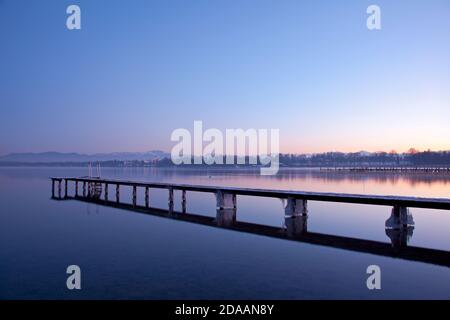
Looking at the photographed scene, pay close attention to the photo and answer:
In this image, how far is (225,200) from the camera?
37.0 m

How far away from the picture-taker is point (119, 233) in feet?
90.2

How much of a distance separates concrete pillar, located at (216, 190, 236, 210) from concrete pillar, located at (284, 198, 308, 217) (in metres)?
6.90

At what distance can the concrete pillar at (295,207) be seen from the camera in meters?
31.3

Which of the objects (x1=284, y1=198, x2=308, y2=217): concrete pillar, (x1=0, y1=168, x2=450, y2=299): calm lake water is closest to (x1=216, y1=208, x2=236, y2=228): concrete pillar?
(x1=0, y1=168, x2=450, y2=299): calm lake water

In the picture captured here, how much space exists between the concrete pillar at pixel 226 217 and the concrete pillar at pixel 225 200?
38 centimetres

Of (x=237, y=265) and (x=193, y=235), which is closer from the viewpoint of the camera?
(x=237, y=265)

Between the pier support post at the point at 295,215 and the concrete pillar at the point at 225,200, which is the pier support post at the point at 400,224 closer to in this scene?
the pier support post at the point at 295,215

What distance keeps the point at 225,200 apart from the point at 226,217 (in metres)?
3.83

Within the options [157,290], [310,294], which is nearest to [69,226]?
[157,290]

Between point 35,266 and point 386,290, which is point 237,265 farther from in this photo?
point 35,266

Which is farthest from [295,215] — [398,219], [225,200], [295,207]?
[398,219]

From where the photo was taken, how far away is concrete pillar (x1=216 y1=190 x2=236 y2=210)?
36.8 metres

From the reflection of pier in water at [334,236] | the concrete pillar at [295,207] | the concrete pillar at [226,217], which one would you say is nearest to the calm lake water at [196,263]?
the reflection of pier in water at [334,236]
